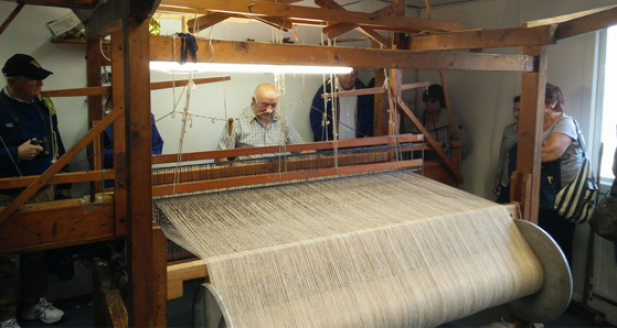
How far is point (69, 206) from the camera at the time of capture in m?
1.94

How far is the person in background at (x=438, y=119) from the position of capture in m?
4.09

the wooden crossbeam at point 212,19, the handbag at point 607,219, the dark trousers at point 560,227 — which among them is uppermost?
the wooden crossbeam at point 212,19

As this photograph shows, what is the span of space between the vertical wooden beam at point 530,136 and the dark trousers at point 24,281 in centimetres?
278

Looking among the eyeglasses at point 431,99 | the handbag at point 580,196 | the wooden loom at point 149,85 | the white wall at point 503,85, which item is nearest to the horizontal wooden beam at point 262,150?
the wooden loom at point 149,85

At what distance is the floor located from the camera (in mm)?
3131

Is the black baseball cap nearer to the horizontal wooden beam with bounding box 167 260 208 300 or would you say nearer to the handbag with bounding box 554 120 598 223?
the horizontal wooden beam with bounding box 167 260 208 300

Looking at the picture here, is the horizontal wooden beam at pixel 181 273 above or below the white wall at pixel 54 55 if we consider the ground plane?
below

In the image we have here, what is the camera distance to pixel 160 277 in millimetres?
1469

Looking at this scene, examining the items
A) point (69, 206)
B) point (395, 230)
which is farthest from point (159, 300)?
point (395, 230)

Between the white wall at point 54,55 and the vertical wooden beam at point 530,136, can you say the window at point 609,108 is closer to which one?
the vertical wooden beam at point 530,136

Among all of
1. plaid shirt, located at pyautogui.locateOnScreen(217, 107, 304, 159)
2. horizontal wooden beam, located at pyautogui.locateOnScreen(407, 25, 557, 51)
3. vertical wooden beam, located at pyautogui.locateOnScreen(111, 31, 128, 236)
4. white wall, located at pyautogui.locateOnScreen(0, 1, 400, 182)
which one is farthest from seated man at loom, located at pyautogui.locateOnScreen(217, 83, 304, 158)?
horizontal wooden beam, located at pyautogui.locateOnScreen(407, 25, 557, 51)

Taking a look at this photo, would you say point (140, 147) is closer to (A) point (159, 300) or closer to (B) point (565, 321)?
(A) point (159, 300)

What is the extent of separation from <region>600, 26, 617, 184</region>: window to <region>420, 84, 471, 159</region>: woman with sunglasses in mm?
1126

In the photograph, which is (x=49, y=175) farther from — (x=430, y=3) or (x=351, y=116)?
(x=430, y=3)
